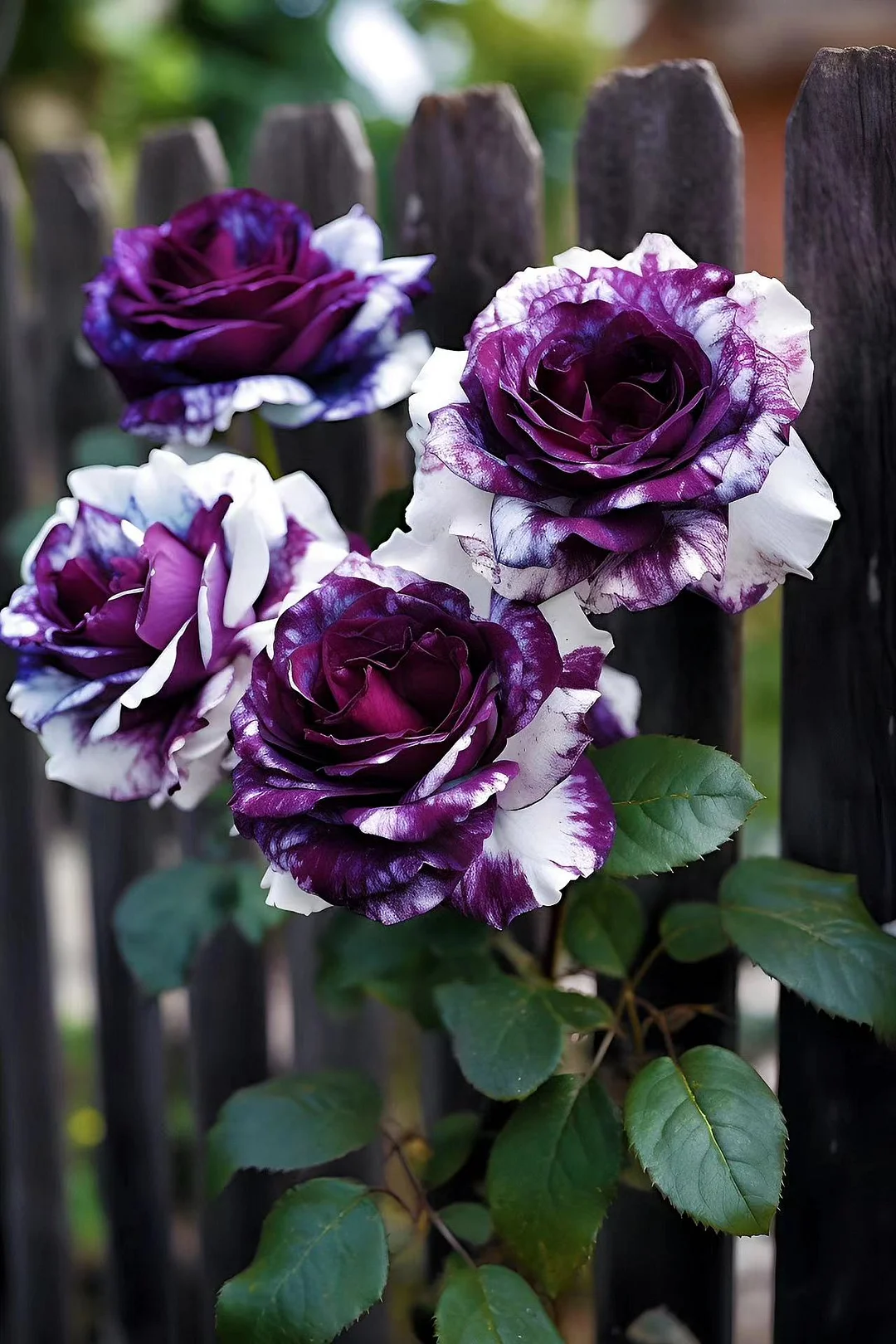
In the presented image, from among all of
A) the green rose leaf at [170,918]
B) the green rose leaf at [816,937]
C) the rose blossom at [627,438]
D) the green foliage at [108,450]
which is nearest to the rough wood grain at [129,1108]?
the green rose leaf at [170,918]

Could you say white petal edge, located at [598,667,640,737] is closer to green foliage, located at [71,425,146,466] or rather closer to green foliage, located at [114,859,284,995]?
green foliage, located at [114,859,284,995]

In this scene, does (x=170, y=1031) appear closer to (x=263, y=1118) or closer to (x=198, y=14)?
(x=263, y=1118)

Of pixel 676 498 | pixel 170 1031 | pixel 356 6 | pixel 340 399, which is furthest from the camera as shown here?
pixel 356 6

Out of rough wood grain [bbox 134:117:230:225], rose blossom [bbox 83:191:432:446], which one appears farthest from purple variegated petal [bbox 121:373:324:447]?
rough wood grain [bbox 134:117:230:225]

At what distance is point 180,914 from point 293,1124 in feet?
1.00

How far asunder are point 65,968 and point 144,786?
2.60m

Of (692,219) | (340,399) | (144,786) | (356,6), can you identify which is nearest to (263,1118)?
(144,786)

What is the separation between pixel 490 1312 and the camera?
31.7 inches

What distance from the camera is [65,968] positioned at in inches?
124

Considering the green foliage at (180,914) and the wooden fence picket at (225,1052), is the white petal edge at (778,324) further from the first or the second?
the wooden fence picket at (225,1052)

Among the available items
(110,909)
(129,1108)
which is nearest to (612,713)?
(110,909)

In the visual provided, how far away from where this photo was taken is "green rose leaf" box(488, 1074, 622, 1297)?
80 centimetres

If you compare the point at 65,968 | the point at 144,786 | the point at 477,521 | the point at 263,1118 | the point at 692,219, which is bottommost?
the point at 65,968

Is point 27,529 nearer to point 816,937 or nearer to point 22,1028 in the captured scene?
point 22,1028
